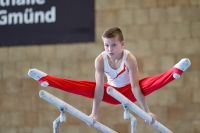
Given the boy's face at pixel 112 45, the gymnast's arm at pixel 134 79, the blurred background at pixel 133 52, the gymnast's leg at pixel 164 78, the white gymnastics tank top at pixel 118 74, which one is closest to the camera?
the gymnast's leg at pixel 164 78

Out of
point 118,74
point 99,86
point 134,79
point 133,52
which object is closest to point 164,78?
point 134,79

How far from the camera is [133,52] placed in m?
7.49

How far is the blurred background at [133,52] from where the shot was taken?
731 cm

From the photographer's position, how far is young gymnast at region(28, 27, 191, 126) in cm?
448

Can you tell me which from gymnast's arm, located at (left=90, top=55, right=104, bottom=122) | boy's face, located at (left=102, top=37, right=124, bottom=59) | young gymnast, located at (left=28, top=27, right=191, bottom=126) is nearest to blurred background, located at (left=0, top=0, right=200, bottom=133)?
young gymnast, located at (left=28, top=27, right=191, bottom=126)

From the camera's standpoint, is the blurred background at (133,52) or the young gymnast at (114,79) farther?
the blurred background at (133,52)

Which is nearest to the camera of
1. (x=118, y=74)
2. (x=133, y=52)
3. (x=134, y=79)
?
(x=134, y=79)

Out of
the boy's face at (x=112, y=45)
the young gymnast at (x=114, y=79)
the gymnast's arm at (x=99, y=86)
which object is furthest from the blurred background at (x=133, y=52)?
the boy's face at (x=112, y=45)

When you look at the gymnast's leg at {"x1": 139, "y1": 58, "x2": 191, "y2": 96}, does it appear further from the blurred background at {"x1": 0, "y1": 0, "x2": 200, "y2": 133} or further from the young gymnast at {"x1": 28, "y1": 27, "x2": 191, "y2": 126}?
the blurred background at {"x1": 0, "y1": 0, "x2": 200, "y2": 133}

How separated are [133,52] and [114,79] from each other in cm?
265

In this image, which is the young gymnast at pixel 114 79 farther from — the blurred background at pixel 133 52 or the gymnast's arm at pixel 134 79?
the blurred background at pixel 133 52

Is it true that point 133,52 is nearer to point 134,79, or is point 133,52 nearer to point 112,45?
point 134,79

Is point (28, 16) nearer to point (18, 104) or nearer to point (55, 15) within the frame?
point (55, 15)

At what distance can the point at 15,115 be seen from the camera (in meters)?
7.81
